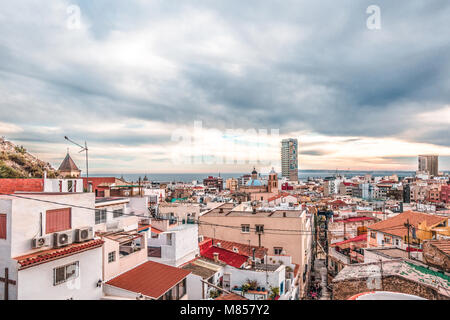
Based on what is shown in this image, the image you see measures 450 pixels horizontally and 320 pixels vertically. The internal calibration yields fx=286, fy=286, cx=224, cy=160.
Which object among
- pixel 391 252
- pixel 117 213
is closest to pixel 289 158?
pixel 391 252

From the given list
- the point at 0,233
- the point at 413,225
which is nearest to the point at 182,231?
the point at 0,233

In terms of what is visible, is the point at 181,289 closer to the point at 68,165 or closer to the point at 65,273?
the point at 65,273

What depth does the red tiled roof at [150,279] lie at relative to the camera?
6075 millimetres

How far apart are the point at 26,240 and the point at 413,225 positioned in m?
14.2

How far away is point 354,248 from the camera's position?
15102mm

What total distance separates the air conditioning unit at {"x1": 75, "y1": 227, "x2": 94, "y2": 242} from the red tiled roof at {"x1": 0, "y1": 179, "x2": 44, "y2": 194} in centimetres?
512

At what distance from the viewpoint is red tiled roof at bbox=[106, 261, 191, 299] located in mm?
6075

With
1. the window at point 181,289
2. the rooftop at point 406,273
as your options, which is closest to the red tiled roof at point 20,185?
the window at point 181,289

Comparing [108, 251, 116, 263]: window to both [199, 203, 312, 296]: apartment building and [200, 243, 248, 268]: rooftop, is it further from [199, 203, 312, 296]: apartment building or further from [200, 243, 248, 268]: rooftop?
[199, 203, 312, 296]: apartment building

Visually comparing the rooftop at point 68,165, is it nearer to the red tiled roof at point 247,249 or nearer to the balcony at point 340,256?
the red tiled roof at point 247,249

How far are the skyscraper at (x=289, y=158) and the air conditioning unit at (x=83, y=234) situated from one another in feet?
440

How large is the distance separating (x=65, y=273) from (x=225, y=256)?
5628mm

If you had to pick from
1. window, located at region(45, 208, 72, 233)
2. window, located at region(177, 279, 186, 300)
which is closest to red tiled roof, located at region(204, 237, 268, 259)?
window, located at region(177, 279, 186, 300)
